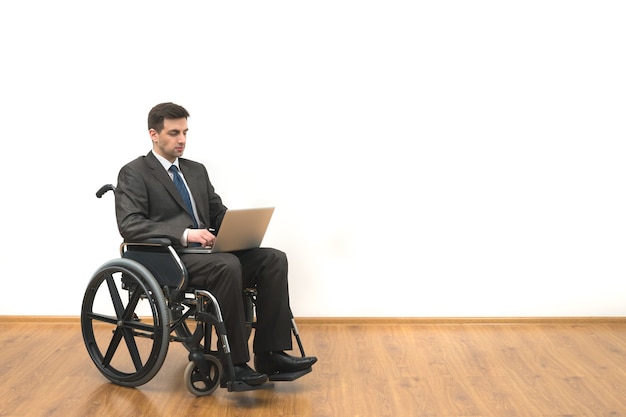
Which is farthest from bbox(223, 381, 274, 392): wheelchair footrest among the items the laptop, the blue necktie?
the blue necktie

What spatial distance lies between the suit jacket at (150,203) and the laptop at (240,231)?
143mm

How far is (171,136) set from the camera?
12.5 ft

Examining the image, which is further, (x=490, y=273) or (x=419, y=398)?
(x=490, y=273)

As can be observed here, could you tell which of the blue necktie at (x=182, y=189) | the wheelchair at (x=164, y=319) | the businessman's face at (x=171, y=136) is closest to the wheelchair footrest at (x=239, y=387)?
the wheelchair at (x=164, y=319)

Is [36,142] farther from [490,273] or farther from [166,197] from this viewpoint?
[490,273]

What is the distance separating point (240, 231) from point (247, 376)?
58cm

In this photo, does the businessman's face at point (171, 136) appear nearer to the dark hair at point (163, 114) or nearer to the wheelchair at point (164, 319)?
the dark hair at point (163, 114)

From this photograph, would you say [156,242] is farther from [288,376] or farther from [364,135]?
[364,135]

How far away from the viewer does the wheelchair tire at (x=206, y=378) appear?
3557 mm

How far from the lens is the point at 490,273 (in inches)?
187

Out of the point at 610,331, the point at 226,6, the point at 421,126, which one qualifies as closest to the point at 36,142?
the point at 226,6

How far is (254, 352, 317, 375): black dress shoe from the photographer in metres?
3.62

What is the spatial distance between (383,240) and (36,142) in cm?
188

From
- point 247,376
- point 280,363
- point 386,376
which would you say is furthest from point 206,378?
point 386,376
